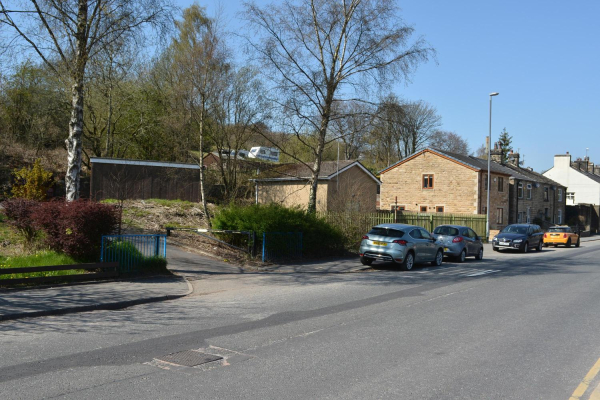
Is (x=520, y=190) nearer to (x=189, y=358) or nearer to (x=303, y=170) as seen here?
(x=303, y=170)

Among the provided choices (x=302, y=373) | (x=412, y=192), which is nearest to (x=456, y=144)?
(x=412, y=192)

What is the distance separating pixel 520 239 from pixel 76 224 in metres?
23.2

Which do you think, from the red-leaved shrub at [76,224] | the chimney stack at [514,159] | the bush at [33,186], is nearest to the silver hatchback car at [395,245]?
the red-leaved shrub at [76,224]

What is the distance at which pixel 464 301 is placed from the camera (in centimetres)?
1116

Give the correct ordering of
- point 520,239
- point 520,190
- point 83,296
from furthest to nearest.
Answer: point 520,190
point 520,239
point 83,296

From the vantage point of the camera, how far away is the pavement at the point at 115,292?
9.07m

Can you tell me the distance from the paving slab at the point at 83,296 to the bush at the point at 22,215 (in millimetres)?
3132

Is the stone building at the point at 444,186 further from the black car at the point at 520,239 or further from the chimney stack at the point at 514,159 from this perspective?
the chimney stack at the point at 514,159

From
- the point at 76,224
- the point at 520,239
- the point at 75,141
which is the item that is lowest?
the point at 520,239

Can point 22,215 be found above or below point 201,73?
below

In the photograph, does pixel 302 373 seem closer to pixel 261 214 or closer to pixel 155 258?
pixel 155 258

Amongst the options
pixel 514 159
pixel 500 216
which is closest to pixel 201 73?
pixel 500 216

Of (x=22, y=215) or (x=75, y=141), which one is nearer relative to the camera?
(x=22, y=215)

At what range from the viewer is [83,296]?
10211mm
